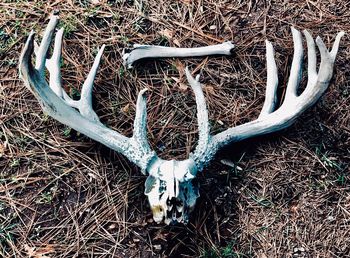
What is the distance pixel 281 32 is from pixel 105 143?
1434 mm

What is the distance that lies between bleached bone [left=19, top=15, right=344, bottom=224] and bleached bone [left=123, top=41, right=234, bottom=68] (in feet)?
1.03

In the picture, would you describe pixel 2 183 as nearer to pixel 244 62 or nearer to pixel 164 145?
pixel 164 145

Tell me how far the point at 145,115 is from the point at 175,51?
766mm

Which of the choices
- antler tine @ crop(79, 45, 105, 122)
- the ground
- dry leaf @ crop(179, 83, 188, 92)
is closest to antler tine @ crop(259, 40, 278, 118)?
the ground

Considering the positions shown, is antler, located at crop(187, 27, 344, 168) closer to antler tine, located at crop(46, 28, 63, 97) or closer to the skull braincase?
the skull braincase

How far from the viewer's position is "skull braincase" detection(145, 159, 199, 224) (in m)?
3.46

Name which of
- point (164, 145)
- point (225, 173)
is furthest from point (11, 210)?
point (225, 173)

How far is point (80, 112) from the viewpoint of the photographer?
12.4ft

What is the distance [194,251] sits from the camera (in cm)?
368

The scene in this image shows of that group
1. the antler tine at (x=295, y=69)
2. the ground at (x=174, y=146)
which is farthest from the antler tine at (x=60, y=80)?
the antler tine at (x=295, y=69)

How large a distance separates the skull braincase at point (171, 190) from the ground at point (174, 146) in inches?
8.6

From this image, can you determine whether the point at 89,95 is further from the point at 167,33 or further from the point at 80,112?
the point at 167,33

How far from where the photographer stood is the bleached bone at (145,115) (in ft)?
11.5

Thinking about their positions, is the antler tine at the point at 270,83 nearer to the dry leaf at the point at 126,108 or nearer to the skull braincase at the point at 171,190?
the skull braincase at the point at 171,190
